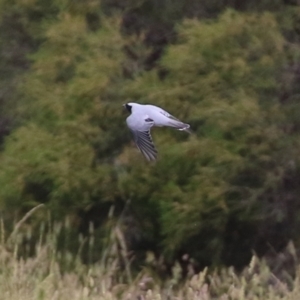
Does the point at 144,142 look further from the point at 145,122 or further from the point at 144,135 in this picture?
the point at 145,122

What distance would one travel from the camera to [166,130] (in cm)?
1009

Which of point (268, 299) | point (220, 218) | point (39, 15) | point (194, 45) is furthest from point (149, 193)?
point (268, 299)

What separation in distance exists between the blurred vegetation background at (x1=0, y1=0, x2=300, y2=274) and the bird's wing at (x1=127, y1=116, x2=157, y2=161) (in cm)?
252

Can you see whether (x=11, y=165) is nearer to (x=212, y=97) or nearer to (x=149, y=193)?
(x=149, y=193)

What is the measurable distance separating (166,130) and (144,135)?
11.9ft

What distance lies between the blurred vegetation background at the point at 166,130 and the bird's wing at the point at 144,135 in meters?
2.52

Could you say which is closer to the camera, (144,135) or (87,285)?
(87,285)

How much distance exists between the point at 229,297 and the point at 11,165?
697 cm

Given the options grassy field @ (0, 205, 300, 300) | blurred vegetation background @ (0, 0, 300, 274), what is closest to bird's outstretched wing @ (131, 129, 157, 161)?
A: grassy field @ (0, 205, 300, 300)

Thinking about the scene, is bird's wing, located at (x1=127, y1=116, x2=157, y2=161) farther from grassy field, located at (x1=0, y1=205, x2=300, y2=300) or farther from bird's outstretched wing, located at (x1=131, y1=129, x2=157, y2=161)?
grassy field, located at (x1=0, y1=205, x2=300, y2=300)

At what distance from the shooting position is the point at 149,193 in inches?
403

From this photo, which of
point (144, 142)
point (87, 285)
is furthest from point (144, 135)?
point (87, 285)

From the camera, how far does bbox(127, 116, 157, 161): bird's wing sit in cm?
638

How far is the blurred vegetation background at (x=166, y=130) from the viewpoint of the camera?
31.6 feet
